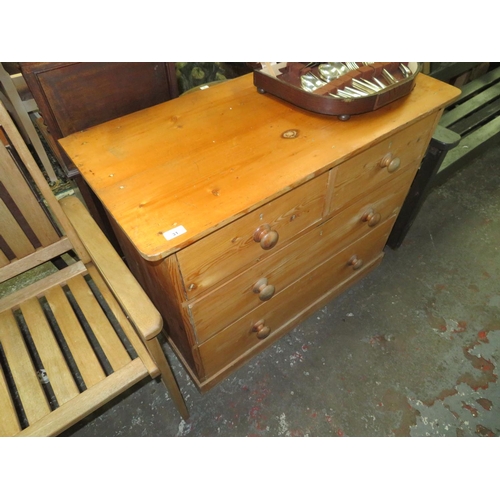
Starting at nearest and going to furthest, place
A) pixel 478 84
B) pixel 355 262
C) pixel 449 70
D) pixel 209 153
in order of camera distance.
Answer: pixel 209 153 < pixel 355 262 < pixel 449 70 < pixel 478 84

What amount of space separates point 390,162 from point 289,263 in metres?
0.53

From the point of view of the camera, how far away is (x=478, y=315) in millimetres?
1856

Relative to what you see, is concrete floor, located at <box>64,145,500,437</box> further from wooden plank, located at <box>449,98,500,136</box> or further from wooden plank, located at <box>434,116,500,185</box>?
wooden plank, located at <box>449,98,500,136</box>

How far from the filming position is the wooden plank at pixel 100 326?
3.79 ft

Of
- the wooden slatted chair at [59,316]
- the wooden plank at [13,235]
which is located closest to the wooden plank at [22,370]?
the wooden slatted chair at [59,316]

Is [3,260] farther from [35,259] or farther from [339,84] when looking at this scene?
[339,84]

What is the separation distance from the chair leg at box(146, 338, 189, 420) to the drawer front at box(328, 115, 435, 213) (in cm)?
75

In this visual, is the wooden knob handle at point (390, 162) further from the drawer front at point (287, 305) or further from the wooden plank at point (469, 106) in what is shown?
the wooden plank at point (469, 106)

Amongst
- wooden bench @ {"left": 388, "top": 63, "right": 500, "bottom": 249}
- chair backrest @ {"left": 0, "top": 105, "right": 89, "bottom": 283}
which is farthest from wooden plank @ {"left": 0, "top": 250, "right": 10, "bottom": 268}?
wooden bench @ {"left": 388, "top": 63, "right": 500, "bottom": 249}

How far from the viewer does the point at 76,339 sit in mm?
1206

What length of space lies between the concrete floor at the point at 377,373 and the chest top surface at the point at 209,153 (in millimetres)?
1033

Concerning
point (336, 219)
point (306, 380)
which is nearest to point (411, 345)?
point (306, 380)

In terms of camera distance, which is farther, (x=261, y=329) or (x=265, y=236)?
(x=261, y=329)

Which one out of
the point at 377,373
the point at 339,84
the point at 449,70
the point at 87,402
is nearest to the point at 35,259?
the point at 87,402
